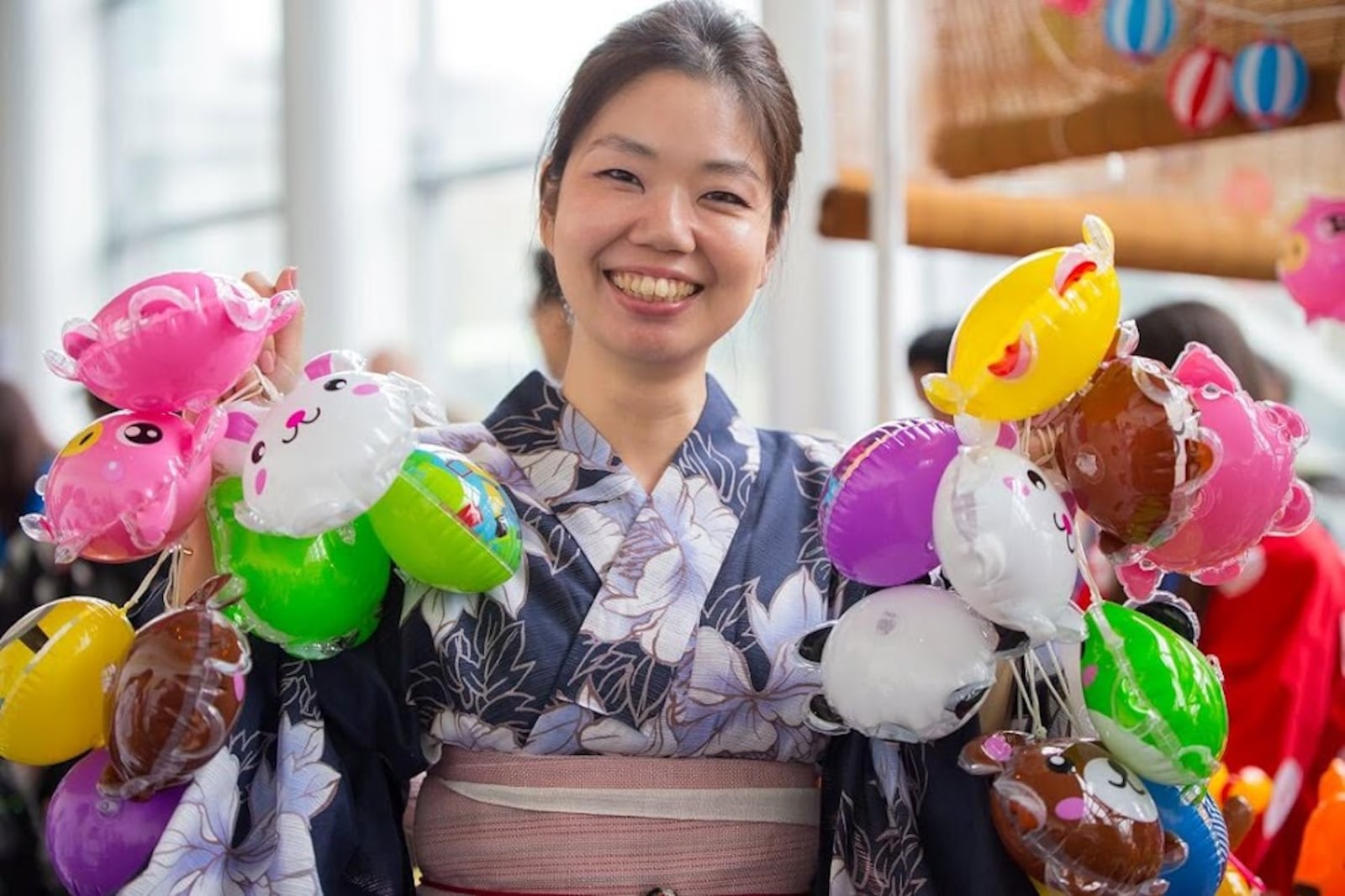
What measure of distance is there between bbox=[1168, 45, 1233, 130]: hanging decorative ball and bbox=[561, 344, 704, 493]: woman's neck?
845 mm

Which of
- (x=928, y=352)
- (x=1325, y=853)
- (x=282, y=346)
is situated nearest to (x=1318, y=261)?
(x=1325, y=853)

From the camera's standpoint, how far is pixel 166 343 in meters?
1.24

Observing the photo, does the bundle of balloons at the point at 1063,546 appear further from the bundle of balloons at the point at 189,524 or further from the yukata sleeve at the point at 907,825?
the bundle of balloons at the point at 189,524

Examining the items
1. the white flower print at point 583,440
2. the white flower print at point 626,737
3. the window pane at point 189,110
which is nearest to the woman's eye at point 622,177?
the white flower print at point 583,440

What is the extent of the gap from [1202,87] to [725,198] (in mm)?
852

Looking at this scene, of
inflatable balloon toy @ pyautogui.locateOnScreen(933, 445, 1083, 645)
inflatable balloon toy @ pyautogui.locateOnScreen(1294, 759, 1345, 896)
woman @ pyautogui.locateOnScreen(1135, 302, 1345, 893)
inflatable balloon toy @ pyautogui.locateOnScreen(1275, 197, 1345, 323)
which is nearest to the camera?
inflatable balloon toy @ pyautogui.locateOnScreen(933, 445, 1083, 645)

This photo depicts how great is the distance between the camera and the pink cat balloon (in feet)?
4.22

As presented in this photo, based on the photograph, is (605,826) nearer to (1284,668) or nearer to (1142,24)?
(1284,668)

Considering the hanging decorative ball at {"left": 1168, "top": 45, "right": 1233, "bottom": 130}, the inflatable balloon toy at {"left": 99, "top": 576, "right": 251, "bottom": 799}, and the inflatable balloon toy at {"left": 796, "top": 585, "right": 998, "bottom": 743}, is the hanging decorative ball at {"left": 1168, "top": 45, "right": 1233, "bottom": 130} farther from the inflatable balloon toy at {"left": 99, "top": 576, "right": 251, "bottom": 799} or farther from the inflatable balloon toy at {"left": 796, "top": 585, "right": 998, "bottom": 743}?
the inflatable balloon toy at {"left": 99, "top": 576, "right": 251, "bottom": 799}

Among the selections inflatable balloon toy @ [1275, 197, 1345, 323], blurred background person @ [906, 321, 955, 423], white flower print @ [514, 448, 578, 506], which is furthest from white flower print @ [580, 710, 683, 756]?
blurred background person @ [906, 321, 955, 423]

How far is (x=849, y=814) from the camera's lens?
148cm

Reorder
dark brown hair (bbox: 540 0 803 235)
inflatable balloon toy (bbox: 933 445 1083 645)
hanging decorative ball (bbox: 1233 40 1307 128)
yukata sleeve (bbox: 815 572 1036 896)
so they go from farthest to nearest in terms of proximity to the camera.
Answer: hanging decorative ball (bbox: 1233 40 1307 128)
dark brown hair (bbox: 540 0 803 235)
yukata sleeve (bbox: 815 572 1036 896)
inflatable balloon toy (bbox: 933 445 1083 645)

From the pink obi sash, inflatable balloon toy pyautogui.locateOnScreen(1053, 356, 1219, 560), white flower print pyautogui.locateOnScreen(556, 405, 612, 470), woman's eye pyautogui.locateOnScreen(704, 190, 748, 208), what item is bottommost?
the pink obi sash

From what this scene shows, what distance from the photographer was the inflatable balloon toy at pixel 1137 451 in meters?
1.22
